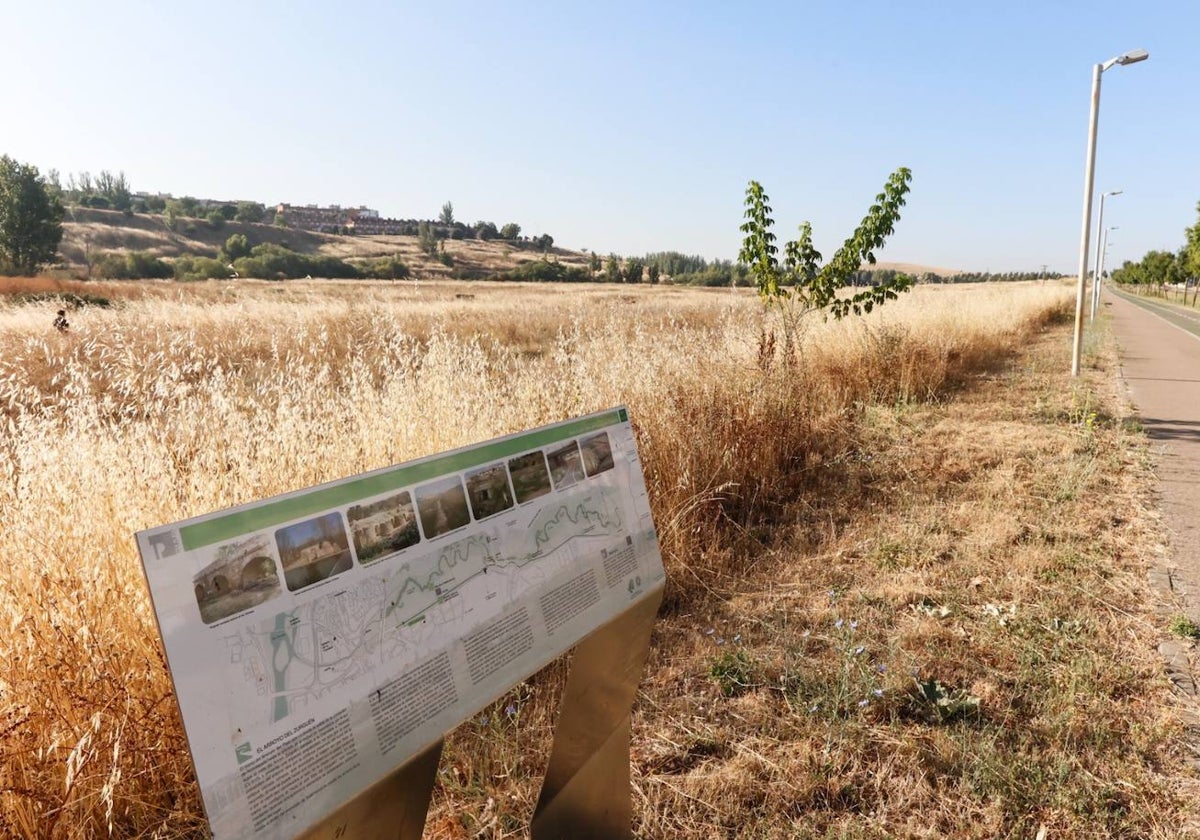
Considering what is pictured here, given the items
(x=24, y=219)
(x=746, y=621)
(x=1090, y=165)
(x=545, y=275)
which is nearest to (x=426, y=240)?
(x=545, y=275)

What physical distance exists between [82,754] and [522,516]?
153 cm

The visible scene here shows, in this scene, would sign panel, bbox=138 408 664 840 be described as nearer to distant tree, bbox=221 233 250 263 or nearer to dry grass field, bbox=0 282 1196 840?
dry grass field, bbox=0 282 1196 840

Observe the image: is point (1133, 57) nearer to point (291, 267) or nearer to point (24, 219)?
point (291, 267)

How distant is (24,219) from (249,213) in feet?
179

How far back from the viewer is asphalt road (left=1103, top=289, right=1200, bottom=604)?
4.41 meters

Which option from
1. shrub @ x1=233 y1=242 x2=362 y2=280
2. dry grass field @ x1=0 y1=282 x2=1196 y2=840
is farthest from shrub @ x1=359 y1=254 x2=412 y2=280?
dry grass field @ x1=0 y1=282 x2=1196 y2=840

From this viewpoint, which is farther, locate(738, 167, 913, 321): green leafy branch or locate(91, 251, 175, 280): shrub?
locate(91, 251, 175, 280): shrub

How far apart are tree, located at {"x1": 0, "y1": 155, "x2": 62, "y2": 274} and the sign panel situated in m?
58.2

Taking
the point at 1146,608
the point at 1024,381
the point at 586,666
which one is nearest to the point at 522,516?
the point at 586,666

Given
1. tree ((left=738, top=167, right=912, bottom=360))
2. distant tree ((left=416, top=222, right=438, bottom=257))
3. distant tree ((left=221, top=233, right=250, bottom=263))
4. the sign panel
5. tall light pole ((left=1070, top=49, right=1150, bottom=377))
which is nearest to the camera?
the sign panel

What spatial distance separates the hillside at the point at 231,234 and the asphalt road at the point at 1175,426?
53671 mm

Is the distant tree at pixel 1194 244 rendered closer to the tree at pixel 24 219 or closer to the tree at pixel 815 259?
the tree at pixel 815 259

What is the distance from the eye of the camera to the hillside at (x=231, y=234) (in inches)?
2505

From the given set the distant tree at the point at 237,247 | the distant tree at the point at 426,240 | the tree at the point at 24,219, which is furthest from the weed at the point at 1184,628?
the distant tree at the point at 426,240
